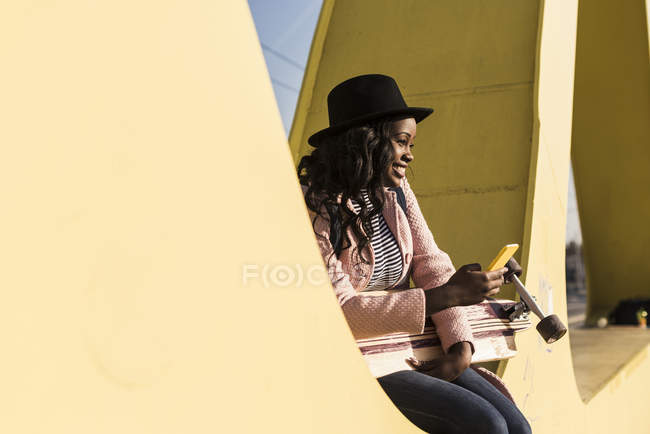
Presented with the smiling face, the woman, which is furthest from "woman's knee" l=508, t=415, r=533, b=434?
the smiling face

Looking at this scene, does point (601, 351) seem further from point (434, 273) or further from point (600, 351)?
point (434, 273)

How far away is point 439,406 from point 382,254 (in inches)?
18.0

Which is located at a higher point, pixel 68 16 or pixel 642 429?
pixel 68 16

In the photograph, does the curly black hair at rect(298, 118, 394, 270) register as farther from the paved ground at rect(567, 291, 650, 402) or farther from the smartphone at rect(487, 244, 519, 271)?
the paved ground at rect(567, 291, 650, 402)

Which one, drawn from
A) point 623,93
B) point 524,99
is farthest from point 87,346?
point 623,93

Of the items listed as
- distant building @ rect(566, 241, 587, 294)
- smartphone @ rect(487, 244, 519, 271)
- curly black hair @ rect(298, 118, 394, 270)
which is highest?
curly black hair @ rect(298, 118, 394, 270)

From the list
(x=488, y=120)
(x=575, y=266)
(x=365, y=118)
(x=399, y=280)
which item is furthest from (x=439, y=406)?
(x=575, y=266)

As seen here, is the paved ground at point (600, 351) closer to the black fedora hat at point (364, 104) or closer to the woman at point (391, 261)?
the woman at point (391, 261)

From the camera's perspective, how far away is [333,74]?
4.37 m

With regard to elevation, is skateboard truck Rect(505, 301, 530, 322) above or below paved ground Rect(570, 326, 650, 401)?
above

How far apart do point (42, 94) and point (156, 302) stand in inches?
13.2

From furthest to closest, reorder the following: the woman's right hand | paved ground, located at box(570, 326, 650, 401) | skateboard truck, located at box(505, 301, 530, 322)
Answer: paved ground, located at box(570, 326, 650, 401)
skateboard truck, located at box(505, 301, 530, 322)
the woman's right hand

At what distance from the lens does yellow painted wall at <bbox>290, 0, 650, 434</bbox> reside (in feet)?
11.7

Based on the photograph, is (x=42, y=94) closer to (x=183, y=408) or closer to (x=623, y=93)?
(x=183, y=408)
